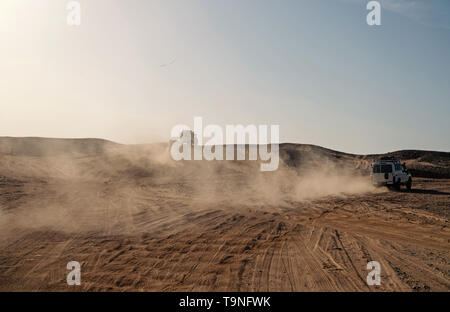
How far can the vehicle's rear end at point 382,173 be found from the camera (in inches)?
961

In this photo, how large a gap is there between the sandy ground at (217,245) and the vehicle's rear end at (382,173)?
7363 mm

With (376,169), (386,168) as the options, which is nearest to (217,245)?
(386,168)

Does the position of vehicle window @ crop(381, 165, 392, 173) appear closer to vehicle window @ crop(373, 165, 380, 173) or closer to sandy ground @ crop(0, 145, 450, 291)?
vehicle window @ crop(373, 165, 380, 173)

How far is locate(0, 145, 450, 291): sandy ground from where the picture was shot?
6.07 metres

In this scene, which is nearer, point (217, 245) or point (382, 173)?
point (217, 245)

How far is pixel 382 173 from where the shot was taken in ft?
81.4

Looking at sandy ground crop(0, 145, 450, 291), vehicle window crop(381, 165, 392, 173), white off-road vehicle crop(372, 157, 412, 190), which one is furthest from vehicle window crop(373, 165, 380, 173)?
sandy ground crop(0, 145, 450, 291)

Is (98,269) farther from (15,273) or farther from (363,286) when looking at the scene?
(363,286)

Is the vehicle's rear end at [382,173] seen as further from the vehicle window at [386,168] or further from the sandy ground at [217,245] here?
the sandy ground at [217,245]

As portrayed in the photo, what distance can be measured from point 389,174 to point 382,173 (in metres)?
0.51

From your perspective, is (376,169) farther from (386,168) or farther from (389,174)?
(389,174)

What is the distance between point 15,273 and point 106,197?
1177cm

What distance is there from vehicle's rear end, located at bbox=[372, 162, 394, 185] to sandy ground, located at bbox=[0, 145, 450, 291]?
736 centimetres

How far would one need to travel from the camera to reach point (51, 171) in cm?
3244
